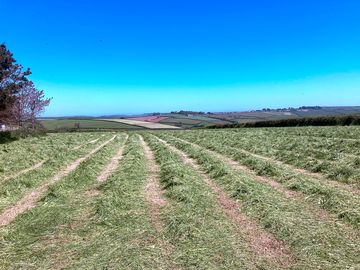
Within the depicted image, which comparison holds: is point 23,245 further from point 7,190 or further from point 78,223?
point 7,190

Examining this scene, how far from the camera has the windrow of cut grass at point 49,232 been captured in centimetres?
557

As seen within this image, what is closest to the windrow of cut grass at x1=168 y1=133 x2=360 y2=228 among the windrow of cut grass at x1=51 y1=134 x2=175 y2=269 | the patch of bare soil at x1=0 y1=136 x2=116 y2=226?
the windrow of cut grass at x1=51 y1=134 x2=175 y2=269

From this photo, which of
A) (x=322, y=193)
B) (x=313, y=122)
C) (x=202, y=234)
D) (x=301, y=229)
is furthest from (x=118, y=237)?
(x=313, y=122)

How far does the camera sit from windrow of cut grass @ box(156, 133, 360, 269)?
17.4 feet

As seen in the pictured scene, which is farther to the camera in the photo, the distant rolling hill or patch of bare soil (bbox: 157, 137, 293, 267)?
the distant rolling hill

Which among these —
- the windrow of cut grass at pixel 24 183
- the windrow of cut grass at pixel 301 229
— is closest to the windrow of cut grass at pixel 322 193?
the windrow of cut grass at pixel 301 229

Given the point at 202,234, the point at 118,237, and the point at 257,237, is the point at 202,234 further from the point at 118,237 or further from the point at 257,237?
the point at 118,237

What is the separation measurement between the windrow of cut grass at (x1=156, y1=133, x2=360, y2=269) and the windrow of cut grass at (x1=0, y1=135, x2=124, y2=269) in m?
3.74

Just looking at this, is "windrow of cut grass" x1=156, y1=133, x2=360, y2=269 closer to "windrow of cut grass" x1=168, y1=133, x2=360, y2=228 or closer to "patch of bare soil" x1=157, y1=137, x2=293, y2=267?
"patch of bare soil" x1=157, y1=137, x2=293, y2=267

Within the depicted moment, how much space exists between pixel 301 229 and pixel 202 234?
1934 millimetres

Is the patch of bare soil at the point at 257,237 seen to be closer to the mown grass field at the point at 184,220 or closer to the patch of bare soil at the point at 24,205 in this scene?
the mown grass field at the point at 184,220

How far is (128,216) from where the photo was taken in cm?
774

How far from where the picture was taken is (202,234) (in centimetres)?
641

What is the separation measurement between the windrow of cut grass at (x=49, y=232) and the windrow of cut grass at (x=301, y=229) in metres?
3.74
